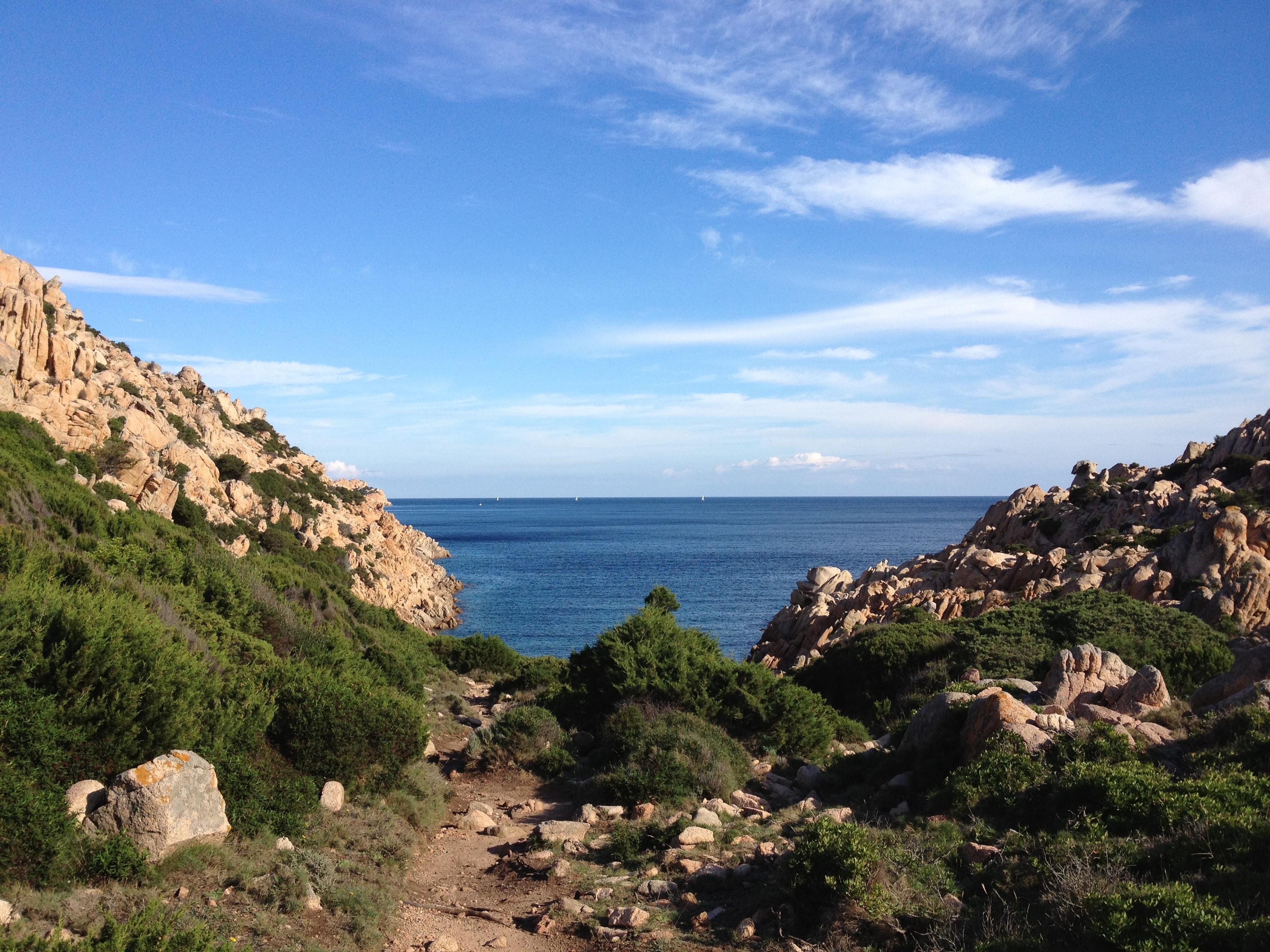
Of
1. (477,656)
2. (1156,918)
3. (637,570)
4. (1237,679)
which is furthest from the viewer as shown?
(637,570)

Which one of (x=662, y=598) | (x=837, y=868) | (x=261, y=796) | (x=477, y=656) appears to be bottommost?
(x=477, y=656)

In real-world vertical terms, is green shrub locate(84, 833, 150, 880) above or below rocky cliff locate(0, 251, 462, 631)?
below

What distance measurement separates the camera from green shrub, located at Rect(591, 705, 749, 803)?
13.3 metres

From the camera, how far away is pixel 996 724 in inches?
470

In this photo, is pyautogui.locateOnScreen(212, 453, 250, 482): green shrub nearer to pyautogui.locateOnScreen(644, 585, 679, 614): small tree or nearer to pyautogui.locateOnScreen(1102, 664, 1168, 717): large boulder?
pyautogui.locateOnScreen(644, 585, 679, 614): small tree

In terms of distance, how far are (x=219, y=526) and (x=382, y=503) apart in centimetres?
3483

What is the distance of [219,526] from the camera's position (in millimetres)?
31781

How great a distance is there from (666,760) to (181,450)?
29.0 meters

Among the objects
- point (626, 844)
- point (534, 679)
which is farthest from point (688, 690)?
point (534, 679)

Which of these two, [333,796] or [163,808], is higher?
[163,808]

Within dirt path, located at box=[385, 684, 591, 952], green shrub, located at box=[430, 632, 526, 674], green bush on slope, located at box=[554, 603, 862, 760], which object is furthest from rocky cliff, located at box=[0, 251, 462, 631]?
dirt path, located at box=[385, 684, 591, 952]

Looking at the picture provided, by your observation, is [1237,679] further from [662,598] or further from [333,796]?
[662,598]

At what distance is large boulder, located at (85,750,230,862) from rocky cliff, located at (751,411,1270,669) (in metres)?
23.3

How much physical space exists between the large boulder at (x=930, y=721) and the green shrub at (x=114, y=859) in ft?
36.8
